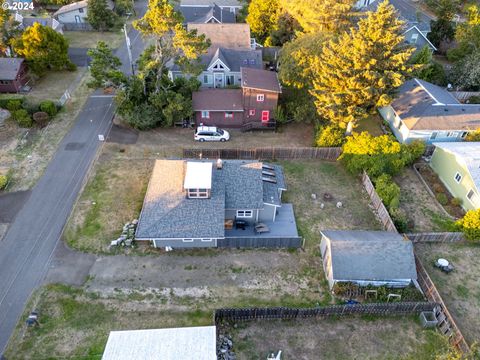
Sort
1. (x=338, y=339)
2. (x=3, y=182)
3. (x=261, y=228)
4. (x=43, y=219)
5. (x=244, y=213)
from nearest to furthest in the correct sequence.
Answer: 1. (x=338, y=339)
2. (x=261, y=228)
3. (x=244, y=213)
4. (x=43, y=219)
5. (x=3, y=182)

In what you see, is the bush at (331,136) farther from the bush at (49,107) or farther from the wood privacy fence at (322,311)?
the bush at (49,107)


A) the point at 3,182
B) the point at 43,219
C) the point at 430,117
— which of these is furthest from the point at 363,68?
the point at 3,182

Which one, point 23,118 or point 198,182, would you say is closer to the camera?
point 198,182

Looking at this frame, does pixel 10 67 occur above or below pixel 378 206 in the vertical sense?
above

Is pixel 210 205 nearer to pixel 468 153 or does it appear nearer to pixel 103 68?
pixel 103 68

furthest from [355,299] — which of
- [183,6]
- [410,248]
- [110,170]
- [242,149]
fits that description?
[183,6]

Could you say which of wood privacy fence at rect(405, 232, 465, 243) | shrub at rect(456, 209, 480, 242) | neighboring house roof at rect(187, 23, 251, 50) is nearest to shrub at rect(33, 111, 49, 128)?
neighboring house roof at rect(187, 23, 251, 50)

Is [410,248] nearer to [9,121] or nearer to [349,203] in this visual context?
[349,203]
